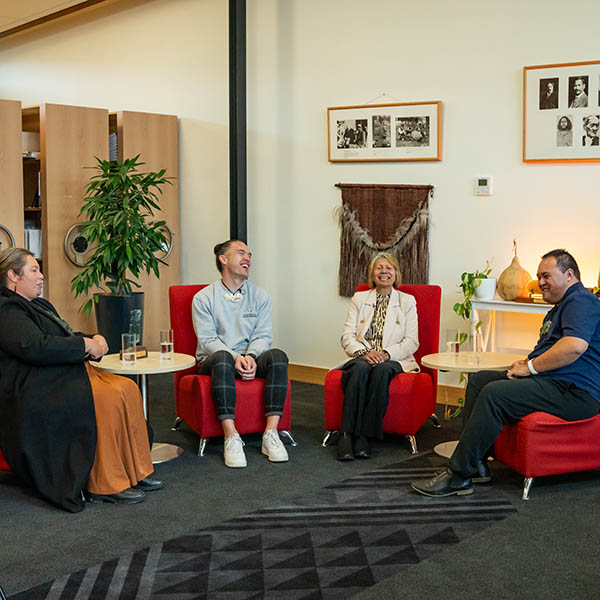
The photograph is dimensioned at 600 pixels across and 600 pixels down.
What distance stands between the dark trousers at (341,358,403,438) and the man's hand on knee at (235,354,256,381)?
0.53 meters

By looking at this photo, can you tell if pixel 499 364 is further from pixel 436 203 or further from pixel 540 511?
pixel 436 203

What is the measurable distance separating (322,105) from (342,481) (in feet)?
10.9

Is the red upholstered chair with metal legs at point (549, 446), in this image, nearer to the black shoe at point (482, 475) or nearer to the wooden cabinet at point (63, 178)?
the black shoe at point (482, 475)

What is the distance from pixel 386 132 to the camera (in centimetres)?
605

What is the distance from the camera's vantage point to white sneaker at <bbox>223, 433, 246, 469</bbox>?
4.35m

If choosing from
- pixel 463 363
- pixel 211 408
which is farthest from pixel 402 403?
pixel 211 408

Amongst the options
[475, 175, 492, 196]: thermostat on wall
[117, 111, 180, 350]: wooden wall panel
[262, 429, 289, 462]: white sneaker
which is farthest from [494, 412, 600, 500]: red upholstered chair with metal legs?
[117, 111, 180, 350]: wooden wall panel

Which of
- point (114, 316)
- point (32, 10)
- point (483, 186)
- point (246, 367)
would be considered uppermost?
point (32, 10)

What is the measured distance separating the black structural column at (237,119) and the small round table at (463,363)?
8.59ft

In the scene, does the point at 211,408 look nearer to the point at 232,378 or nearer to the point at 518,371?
the point at 232,378

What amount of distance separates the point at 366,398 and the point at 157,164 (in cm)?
344

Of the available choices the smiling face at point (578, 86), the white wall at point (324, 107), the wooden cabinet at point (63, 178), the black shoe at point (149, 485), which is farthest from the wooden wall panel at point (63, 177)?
the smiling face at point (578, 86)

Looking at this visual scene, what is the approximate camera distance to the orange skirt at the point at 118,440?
380cm

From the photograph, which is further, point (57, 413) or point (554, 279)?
point (554, 279)
